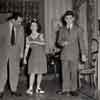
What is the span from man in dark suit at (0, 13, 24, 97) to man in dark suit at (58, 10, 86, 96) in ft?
1.89

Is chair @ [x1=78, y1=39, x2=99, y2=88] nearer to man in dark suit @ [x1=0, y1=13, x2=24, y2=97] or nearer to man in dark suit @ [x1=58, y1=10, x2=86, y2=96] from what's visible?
man in dark suit @ [x1=58, y1=10, x2=86, y2=96]

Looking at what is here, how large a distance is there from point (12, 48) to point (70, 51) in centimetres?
78

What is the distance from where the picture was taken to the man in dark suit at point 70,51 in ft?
10.7

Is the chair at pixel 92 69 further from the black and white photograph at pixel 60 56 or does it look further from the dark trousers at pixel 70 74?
the dark trousers at pixel 70 74

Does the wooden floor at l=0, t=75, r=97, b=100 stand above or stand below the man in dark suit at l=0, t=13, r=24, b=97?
below

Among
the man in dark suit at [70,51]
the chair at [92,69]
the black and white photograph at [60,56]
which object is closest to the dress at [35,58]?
the black and white photograph at [60,56]

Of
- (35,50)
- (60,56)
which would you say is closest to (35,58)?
(35,50)

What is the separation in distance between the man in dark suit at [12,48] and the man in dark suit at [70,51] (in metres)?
0.58

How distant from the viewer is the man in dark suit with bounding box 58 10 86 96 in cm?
327

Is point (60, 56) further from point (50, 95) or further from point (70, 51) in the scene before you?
point (50, 95)

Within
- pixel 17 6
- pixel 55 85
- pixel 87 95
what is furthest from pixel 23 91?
pixel 17 6

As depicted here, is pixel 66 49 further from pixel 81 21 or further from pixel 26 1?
pixel 26 1

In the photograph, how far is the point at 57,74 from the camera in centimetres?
450

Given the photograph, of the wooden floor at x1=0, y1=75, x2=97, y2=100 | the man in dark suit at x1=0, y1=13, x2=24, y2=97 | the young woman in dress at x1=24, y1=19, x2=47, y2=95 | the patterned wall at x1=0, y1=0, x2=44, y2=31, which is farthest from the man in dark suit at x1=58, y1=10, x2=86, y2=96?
the patterned wall at x1=0, y1=0, x2=44, y2=31
